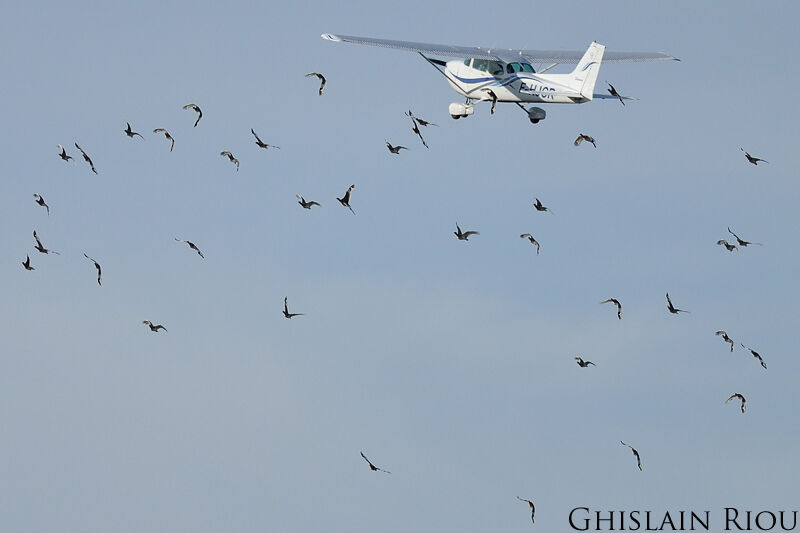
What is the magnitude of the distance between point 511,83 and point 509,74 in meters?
0.85

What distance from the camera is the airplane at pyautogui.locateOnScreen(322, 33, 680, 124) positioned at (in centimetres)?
8569

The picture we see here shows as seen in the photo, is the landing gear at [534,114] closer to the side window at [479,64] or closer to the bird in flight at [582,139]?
the side window at [479,64]

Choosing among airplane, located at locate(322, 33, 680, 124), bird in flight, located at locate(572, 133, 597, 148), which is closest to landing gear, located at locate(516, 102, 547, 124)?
airplane, located at locate(322, 33, 680, 124)

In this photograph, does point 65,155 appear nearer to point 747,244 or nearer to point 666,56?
point 747,244

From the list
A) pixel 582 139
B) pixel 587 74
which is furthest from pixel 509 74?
pixel 582 139

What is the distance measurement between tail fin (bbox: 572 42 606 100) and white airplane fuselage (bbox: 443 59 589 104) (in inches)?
11.1

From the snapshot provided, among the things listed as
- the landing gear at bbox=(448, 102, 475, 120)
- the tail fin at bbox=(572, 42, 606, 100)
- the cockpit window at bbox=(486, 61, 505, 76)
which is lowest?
the landing gear at bbox=(448, 102, 475, 120)

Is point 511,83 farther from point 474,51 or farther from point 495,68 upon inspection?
point 474,51

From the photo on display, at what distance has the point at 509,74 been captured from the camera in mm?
88125

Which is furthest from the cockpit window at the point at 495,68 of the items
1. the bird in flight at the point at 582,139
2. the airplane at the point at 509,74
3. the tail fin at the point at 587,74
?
the bird in flight at the point at 582,139

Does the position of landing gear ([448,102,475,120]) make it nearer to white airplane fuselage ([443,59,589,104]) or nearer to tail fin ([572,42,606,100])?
white airplane fuselage ([443,59,589,104])

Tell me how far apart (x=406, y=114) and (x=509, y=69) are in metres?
35.3

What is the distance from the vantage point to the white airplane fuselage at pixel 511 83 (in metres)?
85.8

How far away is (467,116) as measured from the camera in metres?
90.8
